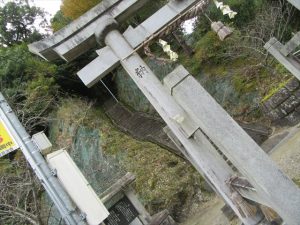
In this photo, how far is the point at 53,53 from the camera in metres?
5.43

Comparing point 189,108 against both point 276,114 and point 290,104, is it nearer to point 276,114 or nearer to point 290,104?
point 290,104

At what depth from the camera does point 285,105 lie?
9.58 m

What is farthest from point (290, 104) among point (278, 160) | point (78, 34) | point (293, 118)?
point (78, 34)

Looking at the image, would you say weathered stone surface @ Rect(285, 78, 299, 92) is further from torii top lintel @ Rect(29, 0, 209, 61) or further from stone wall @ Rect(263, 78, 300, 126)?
torii top lintel @ Rect(29, 0, 209, 61)

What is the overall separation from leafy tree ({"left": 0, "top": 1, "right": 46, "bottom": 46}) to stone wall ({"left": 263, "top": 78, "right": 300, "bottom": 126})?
1629cm

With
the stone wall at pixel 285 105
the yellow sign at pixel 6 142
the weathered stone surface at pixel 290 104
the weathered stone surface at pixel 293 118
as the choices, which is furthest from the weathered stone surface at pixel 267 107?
the yellow sign at pixel 6 142

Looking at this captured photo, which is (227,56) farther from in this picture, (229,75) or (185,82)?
(185,82)

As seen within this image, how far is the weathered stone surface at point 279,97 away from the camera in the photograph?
30.8 ft

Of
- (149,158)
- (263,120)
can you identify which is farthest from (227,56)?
(149,158)

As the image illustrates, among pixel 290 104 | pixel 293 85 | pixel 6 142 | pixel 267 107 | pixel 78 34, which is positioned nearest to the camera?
pixel 78 34

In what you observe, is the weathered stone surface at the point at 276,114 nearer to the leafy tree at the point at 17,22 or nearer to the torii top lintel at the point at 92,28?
the torii top lintel at the point at 92,28

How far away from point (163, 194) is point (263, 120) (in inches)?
149

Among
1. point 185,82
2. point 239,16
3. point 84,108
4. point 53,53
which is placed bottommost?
point 185,82

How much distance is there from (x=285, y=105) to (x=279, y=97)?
0.90ft
